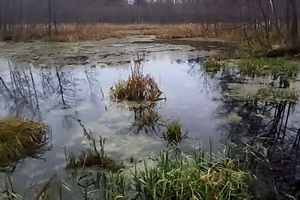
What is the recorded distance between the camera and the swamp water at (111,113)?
3.89m

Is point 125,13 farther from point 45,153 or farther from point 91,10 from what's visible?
point 45,153

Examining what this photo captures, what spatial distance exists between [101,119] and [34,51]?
31.1ft

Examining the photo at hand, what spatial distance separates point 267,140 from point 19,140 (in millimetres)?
2644

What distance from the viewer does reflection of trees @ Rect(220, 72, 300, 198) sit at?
340 cm

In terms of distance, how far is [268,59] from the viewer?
9703 mm

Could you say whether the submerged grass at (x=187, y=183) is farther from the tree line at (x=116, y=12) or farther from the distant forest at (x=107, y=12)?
the distant forest at (x=107, y=12)

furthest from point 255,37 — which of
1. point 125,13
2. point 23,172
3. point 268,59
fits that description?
Result: point 125,13

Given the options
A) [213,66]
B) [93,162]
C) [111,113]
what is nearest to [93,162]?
[93,162]

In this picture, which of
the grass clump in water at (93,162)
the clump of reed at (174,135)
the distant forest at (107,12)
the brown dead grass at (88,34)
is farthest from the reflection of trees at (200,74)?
the brown dead grass at (88,34)

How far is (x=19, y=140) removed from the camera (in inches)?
167

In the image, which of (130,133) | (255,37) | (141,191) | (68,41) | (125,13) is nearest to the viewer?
(141,191)

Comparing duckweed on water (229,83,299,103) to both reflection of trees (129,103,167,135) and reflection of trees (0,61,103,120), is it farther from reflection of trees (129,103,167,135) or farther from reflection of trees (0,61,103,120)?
reflection of trees (0,61,103,120)

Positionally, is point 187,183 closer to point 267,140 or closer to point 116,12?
point 267,140

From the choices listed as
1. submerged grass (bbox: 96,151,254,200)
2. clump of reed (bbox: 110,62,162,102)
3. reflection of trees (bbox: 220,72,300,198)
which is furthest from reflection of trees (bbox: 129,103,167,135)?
submerged grass (bbox: 96,151,254,200)
